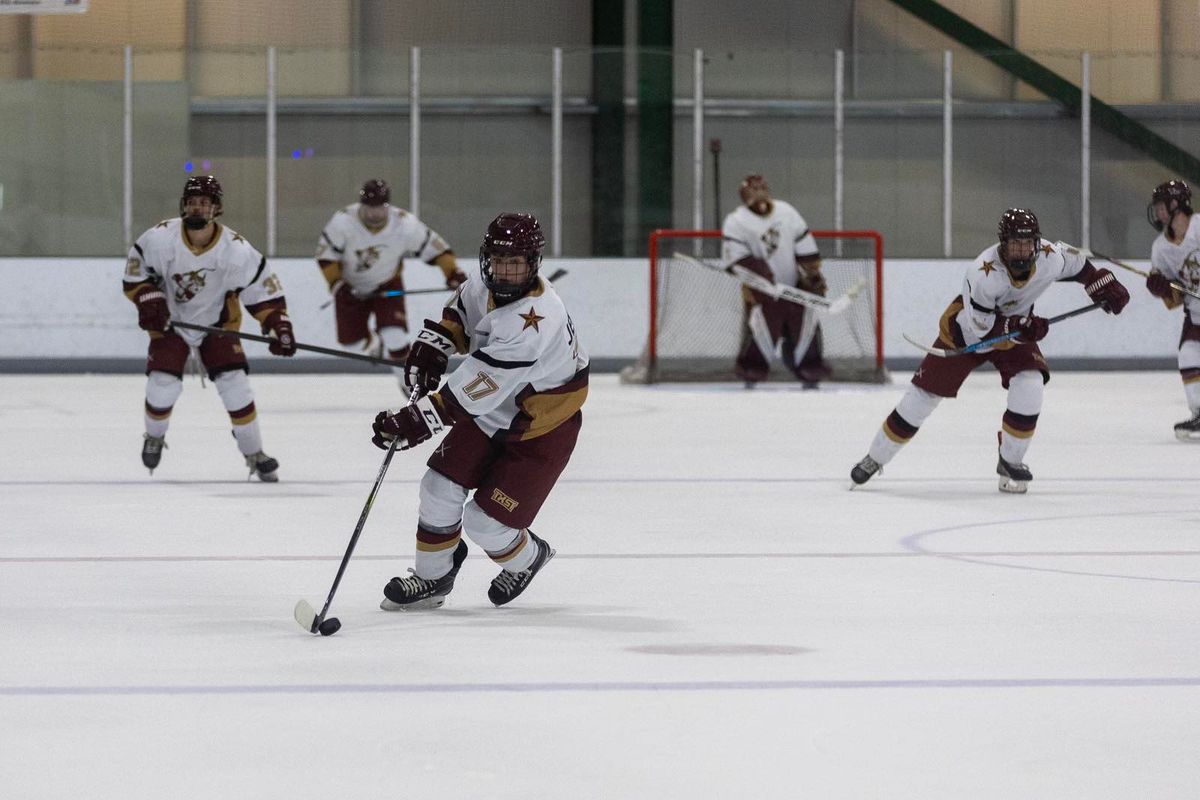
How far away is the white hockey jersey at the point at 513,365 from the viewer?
388 cm

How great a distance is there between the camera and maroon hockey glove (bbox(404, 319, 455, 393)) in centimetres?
403

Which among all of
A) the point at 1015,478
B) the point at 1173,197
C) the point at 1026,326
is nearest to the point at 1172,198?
the point at 1173,197

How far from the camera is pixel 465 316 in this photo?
4.14 meters

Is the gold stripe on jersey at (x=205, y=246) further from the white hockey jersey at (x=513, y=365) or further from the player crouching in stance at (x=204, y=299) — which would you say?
the white hockey jersey at (x=513, y=365)

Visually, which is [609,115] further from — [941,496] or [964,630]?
[964,630]

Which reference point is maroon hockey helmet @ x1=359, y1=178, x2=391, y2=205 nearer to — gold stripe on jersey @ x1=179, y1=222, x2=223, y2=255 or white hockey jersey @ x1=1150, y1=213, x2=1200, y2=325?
gold stripe on jersey @ x1=179, y1=222, x2=223, y2=255

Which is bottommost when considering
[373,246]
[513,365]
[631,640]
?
[631,640]

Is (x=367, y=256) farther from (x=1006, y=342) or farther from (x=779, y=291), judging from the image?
(x=1006, y=342)

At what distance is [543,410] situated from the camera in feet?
13.1

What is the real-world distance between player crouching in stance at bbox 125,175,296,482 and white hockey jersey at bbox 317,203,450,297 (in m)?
3.17

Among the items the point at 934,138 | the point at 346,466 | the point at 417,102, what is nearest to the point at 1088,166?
the point at 934,138

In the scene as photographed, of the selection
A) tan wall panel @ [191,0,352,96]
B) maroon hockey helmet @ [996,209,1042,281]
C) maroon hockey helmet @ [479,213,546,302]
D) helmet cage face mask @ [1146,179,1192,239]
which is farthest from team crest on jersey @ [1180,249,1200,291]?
tan wall panel @ [191,0,352,96]

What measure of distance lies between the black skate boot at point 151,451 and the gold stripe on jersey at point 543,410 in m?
2.98

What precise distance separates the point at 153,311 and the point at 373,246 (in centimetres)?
351
